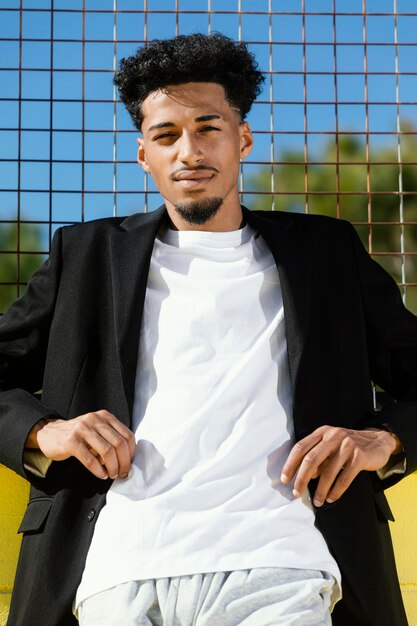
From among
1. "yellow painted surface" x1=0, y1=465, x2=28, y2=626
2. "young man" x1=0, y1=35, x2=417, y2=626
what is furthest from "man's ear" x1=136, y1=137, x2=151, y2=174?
"yellow painted surface" x1=0, y1=465, x2=28, y2=626

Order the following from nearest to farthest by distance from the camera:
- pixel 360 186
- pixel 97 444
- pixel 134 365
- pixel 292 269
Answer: pixel 97 444
pixel 134 365
pixel 292 269
pixel 360 186

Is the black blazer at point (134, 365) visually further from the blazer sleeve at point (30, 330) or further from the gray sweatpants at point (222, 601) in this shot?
the gray sweatpants at point (222, 601)

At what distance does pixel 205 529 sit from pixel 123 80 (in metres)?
1.14

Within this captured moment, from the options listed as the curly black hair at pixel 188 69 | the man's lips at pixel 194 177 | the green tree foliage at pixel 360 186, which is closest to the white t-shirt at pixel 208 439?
the man's lips at pixel 194 177

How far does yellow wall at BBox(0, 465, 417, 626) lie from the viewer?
9.27 feet

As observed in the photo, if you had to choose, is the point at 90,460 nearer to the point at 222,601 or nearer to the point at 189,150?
the point at 222,601

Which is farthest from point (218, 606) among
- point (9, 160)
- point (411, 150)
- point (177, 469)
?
point (411, 150)

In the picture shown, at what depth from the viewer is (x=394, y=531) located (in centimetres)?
287

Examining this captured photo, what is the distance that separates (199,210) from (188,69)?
0.33 metres

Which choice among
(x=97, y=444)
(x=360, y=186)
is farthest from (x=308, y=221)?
(x=360, y=186)

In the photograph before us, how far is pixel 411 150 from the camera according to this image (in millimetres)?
19578

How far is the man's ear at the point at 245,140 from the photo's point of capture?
2482 mm

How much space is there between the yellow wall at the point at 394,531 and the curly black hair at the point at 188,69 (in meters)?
1.07

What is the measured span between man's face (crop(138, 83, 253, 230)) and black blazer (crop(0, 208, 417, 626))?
0.10m
